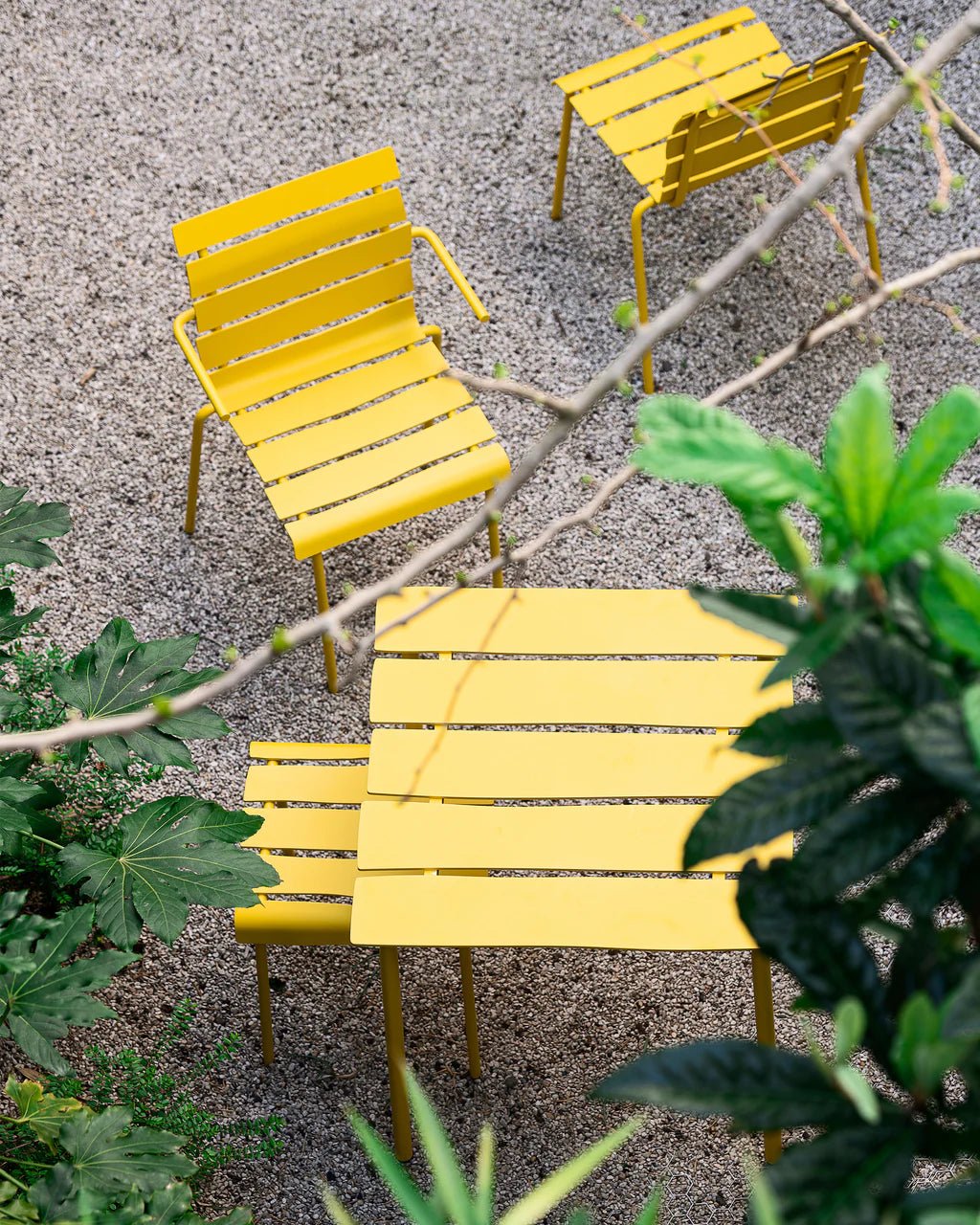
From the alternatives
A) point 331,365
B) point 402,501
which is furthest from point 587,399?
point 331,365

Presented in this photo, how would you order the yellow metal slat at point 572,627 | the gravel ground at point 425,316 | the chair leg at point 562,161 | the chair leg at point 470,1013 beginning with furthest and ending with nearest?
the chair leg at point 562,161
the gravel ground at point 425,316
the chair leg at point 470,1013
the yellow metal slat at point 572,627

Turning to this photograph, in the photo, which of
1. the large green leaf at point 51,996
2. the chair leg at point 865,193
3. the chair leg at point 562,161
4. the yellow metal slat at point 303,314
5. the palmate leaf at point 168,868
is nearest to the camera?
the large green leaf at point 51,996

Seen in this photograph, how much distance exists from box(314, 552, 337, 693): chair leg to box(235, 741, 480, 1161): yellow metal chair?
39 centimetres

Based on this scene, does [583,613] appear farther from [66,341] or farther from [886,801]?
[66,341]

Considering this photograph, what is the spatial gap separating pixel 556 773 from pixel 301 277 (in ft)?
4.42

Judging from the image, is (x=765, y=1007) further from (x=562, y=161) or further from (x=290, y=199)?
(x=562, y=161)

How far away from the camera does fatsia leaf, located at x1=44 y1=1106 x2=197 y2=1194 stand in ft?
6.19

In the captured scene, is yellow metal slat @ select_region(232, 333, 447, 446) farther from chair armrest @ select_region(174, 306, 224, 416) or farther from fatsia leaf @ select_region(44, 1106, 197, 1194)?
fatsia leaf @ select_region(44, 1106, 197, 1194)

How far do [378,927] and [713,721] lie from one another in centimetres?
67

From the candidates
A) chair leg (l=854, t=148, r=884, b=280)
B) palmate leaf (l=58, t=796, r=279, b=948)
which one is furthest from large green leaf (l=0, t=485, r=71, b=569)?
chair leg (l=854, t=148, r=884, b=280)

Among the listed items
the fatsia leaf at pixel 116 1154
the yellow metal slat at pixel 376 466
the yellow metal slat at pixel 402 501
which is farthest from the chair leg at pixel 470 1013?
the yellow metal slat at pixel 376 466

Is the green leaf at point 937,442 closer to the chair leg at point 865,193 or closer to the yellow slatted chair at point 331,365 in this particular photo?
the yellow slatted chair at point 331,365

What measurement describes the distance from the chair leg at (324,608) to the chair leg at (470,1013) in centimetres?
74

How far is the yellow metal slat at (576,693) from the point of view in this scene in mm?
2357
